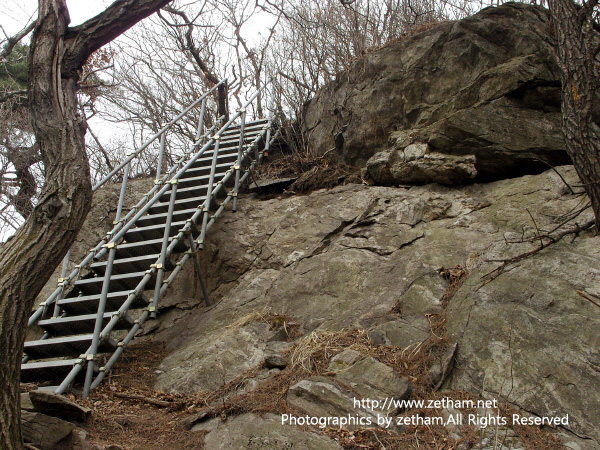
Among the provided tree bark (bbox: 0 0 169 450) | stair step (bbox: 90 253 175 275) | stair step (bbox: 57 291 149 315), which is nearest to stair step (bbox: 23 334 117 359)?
stair step (bbox: 57 291 149 315)

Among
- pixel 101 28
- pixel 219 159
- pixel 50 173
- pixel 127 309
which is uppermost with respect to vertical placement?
pixel 101 28

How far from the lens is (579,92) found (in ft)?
15.4

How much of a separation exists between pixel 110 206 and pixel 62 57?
4.20 metres

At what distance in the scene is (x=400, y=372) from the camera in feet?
12.2

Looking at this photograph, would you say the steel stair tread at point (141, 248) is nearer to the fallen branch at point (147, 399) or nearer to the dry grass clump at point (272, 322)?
the dry grass clump at point (272, 322)

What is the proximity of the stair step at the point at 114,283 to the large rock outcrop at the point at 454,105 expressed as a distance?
11.2 feet

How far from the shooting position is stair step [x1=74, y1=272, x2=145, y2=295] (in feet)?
16.8

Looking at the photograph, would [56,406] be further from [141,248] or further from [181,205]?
[181,205]

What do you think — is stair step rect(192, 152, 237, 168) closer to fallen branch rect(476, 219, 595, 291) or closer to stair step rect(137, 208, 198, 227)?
stair step rect(137, 208, 198, 227)

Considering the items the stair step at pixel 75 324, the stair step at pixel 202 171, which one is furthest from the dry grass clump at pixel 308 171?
the stair step at pixel 75 324

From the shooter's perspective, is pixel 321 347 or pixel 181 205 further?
pixel 181 205

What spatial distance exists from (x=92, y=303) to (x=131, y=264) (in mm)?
585

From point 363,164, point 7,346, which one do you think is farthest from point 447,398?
point 363,164

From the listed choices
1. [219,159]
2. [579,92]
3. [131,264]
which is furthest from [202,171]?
[579,92]
